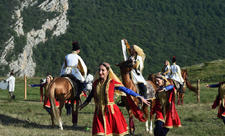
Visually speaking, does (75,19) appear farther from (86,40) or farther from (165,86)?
(165,86)

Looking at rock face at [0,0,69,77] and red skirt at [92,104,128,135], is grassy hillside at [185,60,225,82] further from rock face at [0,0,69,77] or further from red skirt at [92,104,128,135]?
rock face at [0,0,69,77]

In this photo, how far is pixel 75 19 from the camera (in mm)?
104812

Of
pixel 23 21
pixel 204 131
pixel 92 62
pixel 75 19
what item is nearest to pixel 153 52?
pixel 92 62

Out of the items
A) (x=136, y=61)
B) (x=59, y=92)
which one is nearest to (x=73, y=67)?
(x=59, y=92)

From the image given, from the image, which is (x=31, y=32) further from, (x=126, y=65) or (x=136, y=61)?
(x=126, y=65)

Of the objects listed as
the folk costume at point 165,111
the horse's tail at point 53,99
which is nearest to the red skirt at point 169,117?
the folk costume at point 165,111

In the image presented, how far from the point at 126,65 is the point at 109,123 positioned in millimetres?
3798

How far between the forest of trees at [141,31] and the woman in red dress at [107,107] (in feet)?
246

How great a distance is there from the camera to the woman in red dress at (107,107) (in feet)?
26.7

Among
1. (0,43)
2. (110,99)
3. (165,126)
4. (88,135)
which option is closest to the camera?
(110,99)

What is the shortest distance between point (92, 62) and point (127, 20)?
861 inches

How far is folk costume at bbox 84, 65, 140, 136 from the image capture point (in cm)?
815

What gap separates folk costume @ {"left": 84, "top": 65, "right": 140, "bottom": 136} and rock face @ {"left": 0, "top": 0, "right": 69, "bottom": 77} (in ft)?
271

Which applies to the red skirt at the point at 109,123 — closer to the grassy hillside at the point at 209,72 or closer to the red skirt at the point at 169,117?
the red skirt at the point at 169,117
